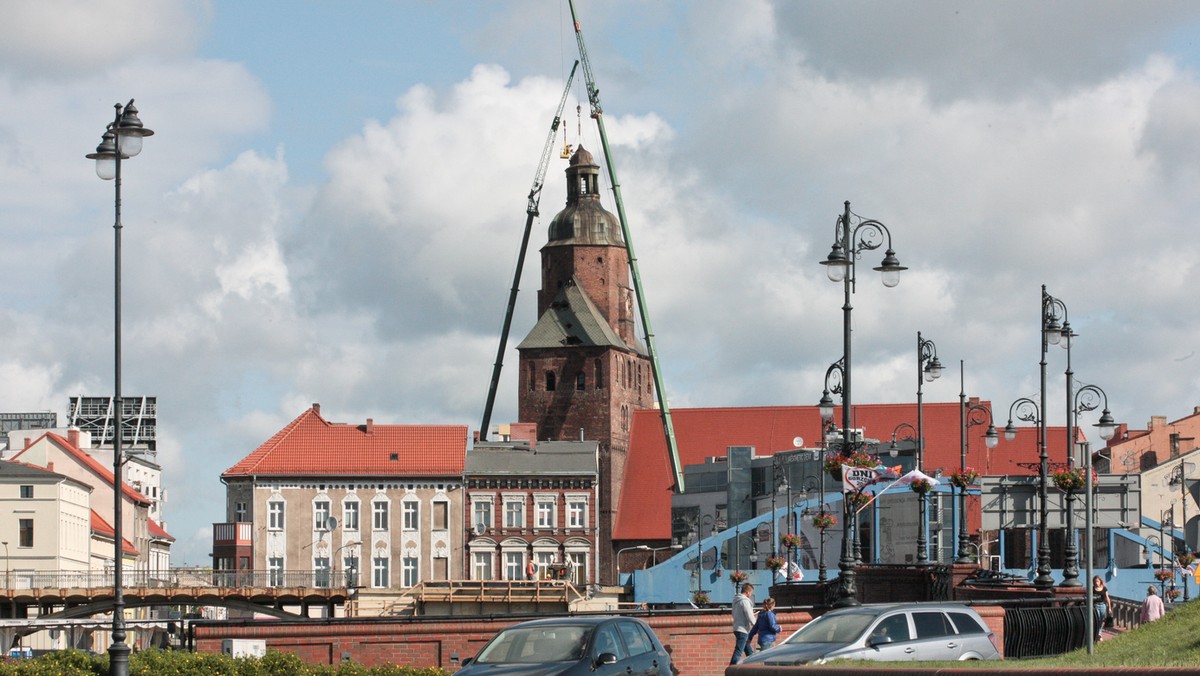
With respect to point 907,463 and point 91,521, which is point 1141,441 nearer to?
point 907,463

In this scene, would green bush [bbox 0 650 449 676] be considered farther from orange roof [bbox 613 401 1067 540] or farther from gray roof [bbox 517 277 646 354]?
gray roof [bbox 517 277 646 354]

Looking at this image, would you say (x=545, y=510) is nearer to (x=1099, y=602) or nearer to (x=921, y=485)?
(x=921, y=485)

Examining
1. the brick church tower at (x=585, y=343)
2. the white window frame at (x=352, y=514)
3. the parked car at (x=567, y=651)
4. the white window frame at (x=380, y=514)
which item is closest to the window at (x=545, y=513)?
the brick church tower at (x=585, y=343)

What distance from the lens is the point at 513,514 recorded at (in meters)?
109

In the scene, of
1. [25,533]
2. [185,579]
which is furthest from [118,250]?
[25,533]

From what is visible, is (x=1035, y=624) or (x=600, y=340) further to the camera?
(x=600, y=340)

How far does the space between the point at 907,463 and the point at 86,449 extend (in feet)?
193

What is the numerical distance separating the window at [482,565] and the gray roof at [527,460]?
452cm

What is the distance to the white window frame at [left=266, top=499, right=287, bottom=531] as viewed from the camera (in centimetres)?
10606

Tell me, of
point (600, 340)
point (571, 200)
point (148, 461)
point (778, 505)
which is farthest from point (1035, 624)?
point (148, 461)

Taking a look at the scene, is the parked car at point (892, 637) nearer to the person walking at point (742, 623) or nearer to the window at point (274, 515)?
the person walking at point (742, 623)

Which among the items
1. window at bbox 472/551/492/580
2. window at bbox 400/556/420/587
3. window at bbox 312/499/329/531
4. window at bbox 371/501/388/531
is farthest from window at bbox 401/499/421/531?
window at bbox 312/499/329/531

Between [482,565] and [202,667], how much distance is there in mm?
82459

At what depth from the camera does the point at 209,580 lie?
311ft
